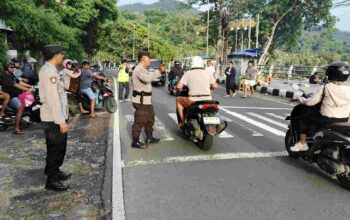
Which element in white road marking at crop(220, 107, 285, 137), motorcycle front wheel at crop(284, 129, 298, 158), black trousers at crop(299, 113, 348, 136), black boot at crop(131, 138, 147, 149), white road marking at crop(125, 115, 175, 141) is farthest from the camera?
white road marking at crop(220, 107, 285, 137)

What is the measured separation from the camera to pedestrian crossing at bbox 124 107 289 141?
819 centimetres

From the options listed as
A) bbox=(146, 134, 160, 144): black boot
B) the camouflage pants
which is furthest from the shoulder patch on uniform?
bbox=(146, 134, 160, 144): black boot

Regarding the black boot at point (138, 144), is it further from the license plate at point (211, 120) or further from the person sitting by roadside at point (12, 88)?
the person sitting by roadside at point (12, 88)

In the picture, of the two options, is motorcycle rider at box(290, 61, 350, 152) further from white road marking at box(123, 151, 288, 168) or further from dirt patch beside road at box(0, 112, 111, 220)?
dirt patch beside road at box(0, 112, 111, 220)

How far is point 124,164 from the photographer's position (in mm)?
5805

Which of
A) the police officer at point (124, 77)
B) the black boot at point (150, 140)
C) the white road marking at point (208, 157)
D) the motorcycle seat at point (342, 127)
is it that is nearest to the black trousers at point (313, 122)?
the motorcycle seat at point (342, 127)

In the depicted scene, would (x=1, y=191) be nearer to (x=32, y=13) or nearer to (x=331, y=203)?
(x=331, y=203)

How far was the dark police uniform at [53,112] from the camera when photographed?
14.9 feet

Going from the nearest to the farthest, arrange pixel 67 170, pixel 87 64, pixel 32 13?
pixel 67 170 → pixel 87 64 → pixel 32 13

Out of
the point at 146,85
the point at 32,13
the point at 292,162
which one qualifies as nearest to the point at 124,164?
the point at 146,85

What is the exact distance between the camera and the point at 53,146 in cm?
477

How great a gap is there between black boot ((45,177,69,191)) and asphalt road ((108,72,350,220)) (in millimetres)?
802

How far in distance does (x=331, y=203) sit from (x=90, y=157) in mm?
3886

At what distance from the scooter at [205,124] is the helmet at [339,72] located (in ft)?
7.29
